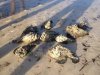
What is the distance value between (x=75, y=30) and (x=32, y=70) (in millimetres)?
3307

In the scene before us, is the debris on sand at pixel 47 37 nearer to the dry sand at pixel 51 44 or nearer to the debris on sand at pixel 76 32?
the dry sand at pixel 51 44

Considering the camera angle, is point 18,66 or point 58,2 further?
point 58,2

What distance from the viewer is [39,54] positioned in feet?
28.4

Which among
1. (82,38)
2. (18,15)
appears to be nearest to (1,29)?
(18,15)

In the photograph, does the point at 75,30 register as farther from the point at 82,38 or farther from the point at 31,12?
the point at 31,12

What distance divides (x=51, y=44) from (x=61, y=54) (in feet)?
3.49

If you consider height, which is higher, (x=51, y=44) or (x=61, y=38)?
(x=61, y=38)

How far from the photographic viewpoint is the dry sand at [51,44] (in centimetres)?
781

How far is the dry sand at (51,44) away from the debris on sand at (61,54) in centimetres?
18

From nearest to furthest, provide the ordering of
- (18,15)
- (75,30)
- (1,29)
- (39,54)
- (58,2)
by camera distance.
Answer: (39,54) → (75,30) → (1,29) → (18,15) → (58,2)

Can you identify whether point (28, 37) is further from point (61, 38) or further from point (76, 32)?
point (76, 32)

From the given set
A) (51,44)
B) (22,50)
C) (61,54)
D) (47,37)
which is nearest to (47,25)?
(47,37)

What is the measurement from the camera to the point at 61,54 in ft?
27.7

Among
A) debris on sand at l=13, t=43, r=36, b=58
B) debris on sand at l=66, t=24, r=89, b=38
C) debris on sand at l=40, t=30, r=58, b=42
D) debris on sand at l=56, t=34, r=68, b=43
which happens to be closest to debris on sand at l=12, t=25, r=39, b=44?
debris on sand at l=40, t=30, r=58, b=42
